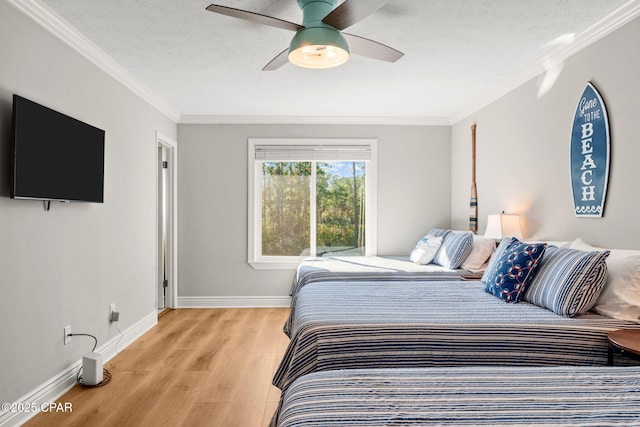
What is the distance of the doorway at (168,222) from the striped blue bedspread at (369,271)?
175cm

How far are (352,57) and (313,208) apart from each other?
2458mm

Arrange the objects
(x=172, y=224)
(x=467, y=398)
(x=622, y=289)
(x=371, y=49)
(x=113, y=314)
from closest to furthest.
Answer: (x=467, y=398), (x=622, y=289), (x=371, y=49), (x=113, y=314), (x=172, y=224)

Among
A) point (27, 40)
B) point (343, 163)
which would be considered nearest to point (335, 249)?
point (343, 163)

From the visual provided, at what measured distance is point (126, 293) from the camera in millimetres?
3707

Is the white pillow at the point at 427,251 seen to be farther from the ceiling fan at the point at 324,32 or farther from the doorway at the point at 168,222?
the doorway at the point at 168,222

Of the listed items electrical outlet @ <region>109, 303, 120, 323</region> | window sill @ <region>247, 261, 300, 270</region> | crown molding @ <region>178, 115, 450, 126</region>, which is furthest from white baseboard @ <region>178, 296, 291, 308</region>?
crown molding @ <region>178, 115, 450, 126</region>

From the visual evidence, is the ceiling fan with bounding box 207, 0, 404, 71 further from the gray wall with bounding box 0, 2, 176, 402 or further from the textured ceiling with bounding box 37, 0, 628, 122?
the gray wall with bounding box 0, 2, 176, 402

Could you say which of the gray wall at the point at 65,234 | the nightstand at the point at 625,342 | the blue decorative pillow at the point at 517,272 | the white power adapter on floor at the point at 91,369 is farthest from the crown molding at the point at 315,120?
the nightstand at the point at 625,342

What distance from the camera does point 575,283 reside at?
87.8 inches

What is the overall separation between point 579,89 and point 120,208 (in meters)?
3.73

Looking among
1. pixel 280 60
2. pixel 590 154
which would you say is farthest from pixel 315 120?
pixel 590 154

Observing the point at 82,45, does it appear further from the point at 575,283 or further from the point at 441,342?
the point at 575,283

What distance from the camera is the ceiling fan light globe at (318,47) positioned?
222 cm

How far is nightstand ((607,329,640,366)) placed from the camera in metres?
1.75
